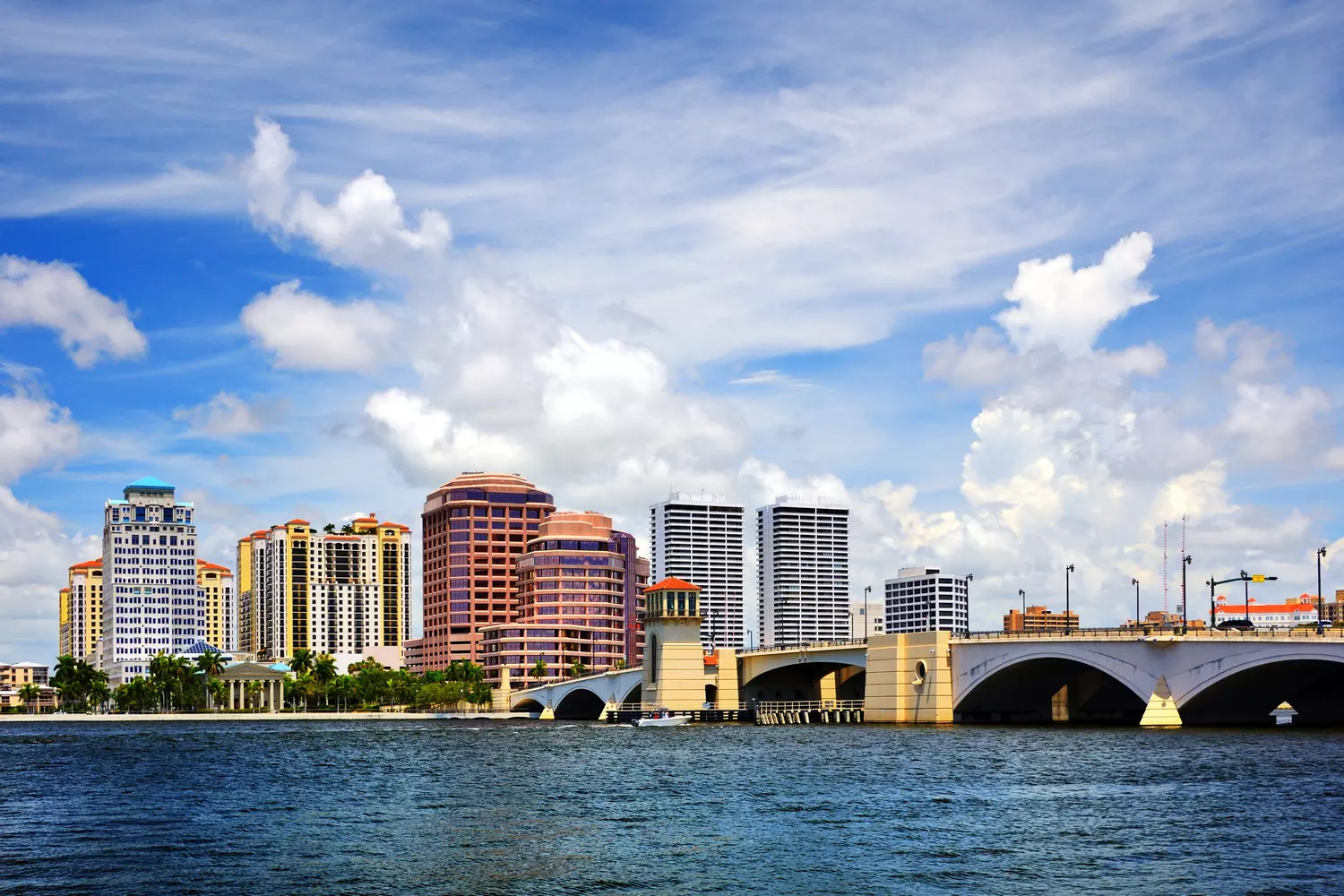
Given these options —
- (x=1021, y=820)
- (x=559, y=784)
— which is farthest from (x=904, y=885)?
(x=559, y=784)

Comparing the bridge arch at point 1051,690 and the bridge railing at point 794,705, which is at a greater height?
the bridge arch at point 1051,690

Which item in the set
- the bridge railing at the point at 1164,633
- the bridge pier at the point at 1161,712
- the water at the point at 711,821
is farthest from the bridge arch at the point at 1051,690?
the water at the point at 711,821

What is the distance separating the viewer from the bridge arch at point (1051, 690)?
139775 millimetres

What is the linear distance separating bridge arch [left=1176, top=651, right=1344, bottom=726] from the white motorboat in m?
68.8

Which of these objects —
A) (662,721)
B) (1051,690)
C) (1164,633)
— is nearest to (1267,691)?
(1164,633)

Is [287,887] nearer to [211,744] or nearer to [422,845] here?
[422,845]

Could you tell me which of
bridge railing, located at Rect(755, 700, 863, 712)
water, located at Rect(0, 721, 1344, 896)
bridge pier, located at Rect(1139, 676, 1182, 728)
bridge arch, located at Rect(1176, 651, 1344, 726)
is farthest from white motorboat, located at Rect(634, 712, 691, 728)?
bridge pier, located at Rect(1139, 676, 1182, 728)

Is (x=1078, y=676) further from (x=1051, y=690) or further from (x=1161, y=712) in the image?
(x=1161, y=712)

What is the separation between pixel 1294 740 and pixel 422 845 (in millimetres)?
88305

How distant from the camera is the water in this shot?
56906mm

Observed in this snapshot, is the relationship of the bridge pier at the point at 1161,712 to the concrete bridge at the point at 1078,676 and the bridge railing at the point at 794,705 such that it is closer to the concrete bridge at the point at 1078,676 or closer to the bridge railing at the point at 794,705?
the concrete bridge at the point at 1078,676

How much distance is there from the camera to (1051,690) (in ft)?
550

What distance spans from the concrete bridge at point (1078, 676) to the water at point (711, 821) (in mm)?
7266

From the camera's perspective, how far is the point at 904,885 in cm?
5525
